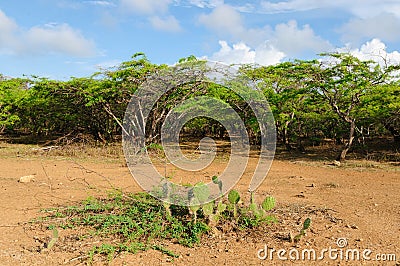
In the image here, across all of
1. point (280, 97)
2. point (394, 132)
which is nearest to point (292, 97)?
point (280, 97)

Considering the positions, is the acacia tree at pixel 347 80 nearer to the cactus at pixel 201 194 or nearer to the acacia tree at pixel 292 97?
the acacia tree at pixel 292 97

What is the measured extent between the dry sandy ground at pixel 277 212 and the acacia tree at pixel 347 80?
280cm

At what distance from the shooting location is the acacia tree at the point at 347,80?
1152 cm

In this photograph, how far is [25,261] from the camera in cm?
382

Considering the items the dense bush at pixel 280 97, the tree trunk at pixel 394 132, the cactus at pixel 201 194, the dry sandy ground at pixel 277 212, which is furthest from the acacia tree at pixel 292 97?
the cactus at pixel 201 194

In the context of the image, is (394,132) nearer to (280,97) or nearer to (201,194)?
(280,97)

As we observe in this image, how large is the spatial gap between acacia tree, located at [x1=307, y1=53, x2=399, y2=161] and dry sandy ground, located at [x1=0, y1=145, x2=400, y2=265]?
280cm

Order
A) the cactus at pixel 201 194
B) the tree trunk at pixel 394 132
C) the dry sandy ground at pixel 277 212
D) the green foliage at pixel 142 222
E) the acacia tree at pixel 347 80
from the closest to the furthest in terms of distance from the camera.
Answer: the dry sandy ground at pixel 277 212 → the green foliage at pixel 142 222 → the cactus at pixel 201 194 → the acacia tree at pixel 347 80 → the tree trunk at pixel 394 132

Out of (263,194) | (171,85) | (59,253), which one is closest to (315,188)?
(263,194)

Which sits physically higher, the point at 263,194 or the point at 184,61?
the point at 184,61

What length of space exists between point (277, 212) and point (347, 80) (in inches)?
299

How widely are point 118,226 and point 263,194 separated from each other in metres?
3.06

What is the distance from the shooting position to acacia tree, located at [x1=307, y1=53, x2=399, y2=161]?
1152 cm

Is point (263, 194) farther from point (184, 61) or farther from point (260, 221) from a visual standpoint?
point (184, 61)
